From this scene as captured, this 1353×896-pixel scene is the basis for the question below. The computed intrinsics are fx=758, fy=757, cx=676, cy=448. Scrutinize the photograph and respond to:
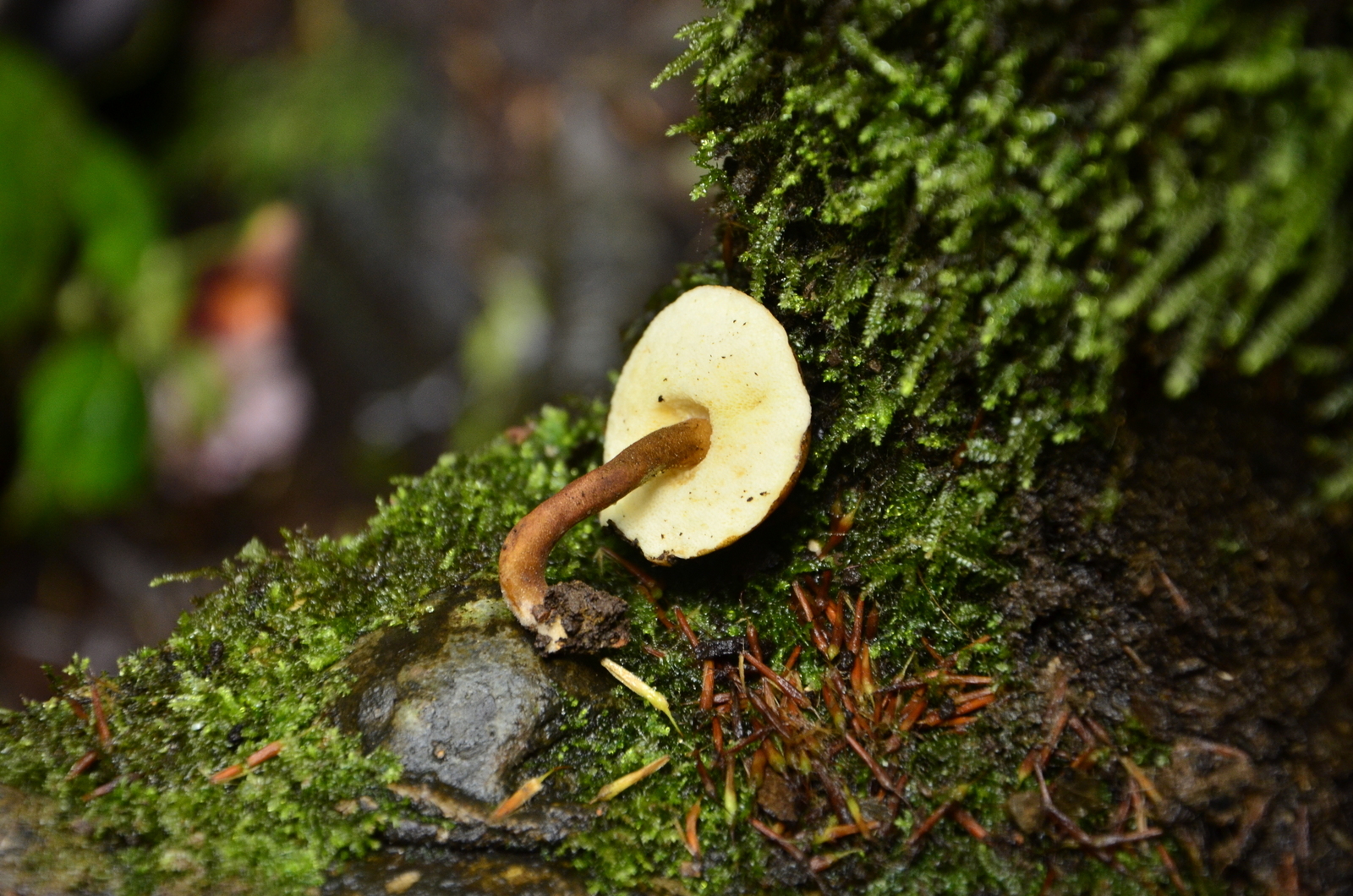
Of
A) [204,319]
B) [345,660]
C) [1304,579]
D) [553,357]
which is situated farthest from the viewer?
[204,319]

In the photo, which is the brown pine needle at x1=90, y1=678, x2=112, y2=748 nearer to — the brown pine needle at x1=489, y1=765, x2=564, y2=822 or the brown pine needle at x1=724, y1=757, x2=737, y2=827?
the brown pine needle at x1=489, y1=765, x2=564, y2=822

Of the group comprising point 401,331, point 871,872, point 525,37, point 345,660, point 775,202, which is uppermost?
point 525,37

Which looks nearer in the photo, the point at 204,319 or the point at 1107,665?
the point at 1107,665

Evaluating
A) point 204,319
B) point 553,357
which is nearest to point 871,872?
point 553,357

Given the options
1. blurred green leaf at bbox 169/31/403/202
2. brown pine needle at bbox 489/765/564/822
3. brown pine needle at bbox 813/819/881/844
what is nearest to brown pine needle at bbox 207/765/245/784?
brown pine needle at bbox 489/765/564/822

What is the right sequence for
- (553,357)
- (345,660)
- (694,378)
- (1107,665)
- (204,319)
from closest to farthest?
(1107,665) < (345,660) < (694,378) < (553,357) < (204,319)

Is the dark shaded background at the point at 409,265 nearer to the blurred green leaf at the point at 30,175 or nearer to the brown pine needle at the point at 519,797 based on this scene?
the blurred green leaf at the point at 30,175

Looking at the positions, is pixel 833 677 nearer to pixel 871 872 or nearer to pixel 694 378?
pixel 871 872
